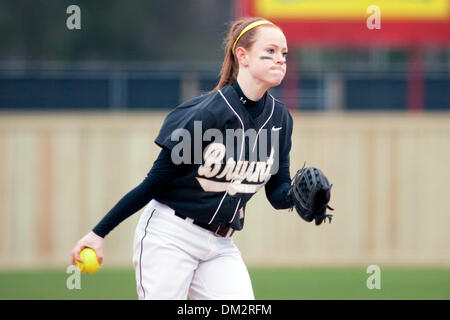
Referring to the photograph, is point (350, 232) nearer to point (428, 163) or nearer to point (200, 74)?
point (428, 163)

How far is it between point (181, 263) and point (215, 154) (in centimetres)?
57

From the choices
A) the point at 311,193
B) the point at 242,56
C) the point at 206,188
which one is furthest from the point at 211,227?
the point at 242,56

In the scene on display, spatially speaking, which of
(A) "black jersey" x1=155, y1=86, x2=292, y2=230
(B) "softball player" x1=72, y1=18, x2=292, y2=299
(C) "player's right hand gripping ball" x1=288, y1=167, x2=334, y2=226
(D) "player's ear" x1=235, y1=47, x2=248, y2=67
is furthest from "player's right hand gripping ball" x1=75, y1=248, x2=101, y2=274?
(D) "player's ear" x1=235, y1=47, x2=248, y2=67

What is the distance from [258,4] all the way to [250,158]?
706cm

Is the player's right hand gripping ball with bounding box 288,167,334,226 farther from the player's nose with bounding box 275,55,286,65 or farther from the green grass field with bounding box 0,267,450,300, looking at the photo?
the green grass field with bounding box 0,267,450,300

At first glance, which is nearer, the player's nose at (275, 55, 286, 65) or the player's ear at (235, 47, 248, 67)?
the player's nose at (275, 55, 286, 65)

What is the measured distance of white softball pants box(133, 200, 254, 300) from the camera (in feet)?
13.0

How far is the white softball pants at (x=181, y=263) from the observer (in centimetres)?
397

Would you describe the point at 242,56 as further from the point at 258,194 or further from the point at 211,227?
the point at 258,194

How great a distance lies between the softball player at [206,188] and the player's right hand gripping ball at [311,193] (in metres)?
0.24

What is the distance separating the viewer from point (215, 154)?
403 centimetres

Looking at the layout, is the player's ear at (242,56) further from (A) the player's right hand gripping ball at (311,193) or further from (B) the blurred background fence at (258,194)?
(B) the blurred background fence at (258,194)

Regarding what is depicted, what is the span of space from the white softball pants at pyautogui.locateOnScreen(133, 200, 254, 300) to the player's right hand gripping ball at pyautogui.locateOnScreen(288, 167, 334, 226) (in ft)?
1.45

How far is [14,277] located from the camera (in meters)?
8.55
